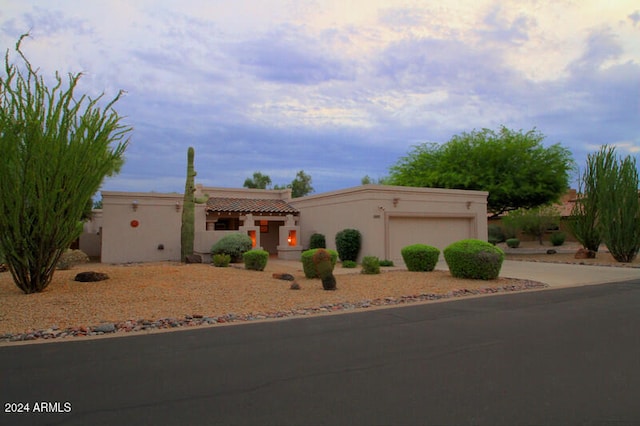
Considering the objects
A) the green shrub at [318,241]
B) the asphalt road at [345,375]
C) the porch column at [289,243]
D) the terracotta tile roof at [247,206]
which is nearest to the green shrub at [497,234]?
the terracotta tile roof at [247,206]

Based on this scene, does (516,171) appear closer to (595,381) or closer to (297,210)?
(297,210)

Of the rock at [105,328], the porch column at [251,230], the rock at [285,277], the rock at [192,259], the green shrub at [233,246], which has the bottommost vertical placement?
the rock at [105,328]

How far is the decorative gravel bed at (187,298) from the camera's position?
8891mm

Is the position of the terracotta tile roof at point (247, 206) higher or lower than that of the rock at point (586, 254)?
higher

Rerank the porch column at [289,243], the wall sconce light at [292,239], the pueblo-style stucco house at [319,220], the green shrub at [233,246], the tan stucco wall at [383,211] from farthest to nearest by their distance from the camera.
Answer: the wall sconce light at [292,239]
the porch column at [289,243]
the pueblo-style stucco house at [319,220]
the tan stucco wall at [383,211]
the green shrub at [233,246]

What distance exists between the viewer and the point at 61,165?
11344 mm

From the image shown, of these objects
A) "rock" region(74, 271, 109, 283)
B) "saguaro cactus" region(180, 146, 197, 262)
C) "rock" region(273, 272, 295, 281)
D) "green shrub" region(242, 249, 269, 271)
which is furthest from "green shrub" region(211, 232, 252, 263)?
"rock" region(74, 271, 109, 283)

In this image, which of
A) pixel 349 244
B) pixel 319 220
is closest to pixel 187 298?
pixel 349 244

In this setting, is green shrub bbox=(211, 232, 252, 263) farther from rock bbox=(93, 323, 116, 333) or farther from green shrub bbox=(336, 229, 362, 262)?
rock bbox=(93, 323, 116, 333)

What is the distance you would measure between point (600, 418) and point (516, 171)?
25.8 metres

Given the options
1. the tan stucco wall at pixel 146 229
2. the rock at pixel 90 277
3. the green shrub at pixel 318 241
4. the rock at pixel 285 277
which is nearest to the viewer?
the rock at pixel 90 277

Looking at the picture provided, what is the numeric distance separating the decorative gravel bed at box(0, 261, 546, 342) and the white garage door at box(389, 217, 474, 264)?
6.19m

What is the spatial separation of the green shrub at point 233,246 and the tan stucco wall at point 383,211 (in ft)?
16.5

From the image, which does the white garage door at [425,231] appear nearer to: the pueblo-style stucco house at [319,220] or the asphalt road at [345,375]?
the pueblo-style stucco house at [319,220]
